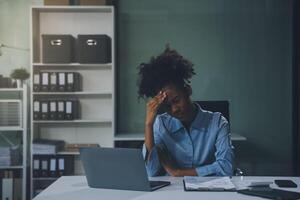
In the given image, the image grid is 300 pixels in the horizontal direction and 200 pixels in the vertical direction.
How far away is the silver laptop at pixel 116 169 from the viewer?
1.70 meters

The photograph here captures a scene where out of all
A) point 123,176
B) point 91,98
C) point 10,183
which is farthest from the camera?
point 91,98

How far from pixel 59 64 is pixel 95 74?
42cm

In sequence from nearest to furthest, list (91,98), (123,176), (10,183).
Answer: (123,176), (10,183), (91,98)

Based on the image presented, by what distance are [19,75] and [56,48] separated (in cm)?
52

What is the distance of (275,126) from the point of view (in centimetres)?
453

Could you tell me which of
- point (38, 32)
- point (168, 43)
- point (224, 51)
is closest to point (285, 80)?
point (224, 51)

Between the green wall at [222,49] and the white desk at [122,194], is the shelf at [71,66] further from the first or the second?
the white desk at [122,194]

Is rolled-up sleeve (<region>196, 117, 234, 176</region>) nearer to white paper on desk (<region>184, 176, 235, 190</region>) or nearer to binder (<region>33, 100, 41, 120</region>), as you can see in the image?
white paper on desk (<region>184, 176, 235, 190</region>)

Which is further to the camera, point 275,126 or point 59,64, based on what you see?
point 275,126

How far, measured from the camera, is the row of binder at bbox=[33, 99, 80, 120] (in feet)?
13.4

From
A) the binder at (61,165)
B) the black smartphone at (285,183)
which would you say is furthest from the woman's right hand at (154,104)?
the binder at (61,165)

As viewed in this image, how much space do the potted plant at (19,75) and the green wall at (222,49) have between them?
3.19ft

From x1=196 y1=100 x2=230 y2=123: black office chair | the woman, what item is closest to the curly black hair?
the woman

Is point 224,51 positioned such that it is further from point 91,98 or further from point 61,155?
point 61,155
